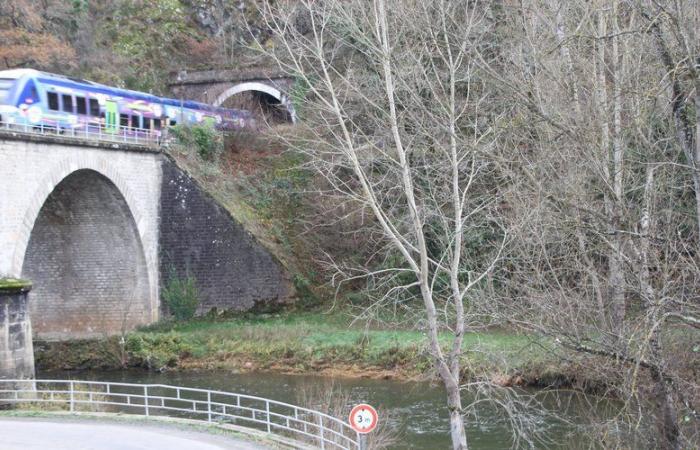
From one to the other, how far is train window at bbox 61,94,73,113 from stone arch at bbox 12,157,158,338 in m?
2.50

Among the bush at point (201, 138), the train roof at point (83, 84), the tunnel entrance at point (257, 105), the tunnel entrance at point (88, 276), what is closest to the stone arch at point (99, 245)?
the tunnel entrance at point (88, 276)

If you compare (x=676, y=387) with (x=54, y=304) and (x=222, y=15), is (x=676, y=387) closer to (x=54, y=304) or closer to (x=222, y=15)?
(x=54, y=304)

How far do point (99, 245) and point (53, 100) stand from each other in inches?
227

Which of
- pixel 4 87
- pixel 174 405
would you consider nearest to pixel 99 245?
pixel 4 87

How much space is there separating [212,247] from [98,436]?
59.3 feet

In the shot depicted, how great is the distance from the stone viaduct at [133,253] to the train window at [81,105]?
1771 millimetres

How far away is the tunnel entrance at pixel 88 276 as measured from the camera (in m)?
30.8

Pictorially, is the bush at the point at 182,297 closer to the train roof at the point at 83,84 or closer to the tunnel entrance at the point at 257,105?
the train roof at the point at 83,84

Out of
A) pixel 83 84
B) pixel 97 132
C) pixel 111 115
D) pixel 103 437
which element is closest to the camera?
pixel 103 437

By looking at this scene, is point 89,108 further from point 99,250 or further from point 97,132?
point 99,250

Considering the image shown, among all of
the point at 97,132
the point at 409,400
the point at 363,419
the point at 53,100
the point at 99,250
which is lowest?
the point at 409,400

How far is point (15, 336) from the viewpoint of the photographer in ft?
71.2

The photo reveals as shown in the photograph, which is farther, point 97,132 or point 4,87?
point 97,132

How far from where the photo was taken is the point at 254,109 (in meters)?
39.1
